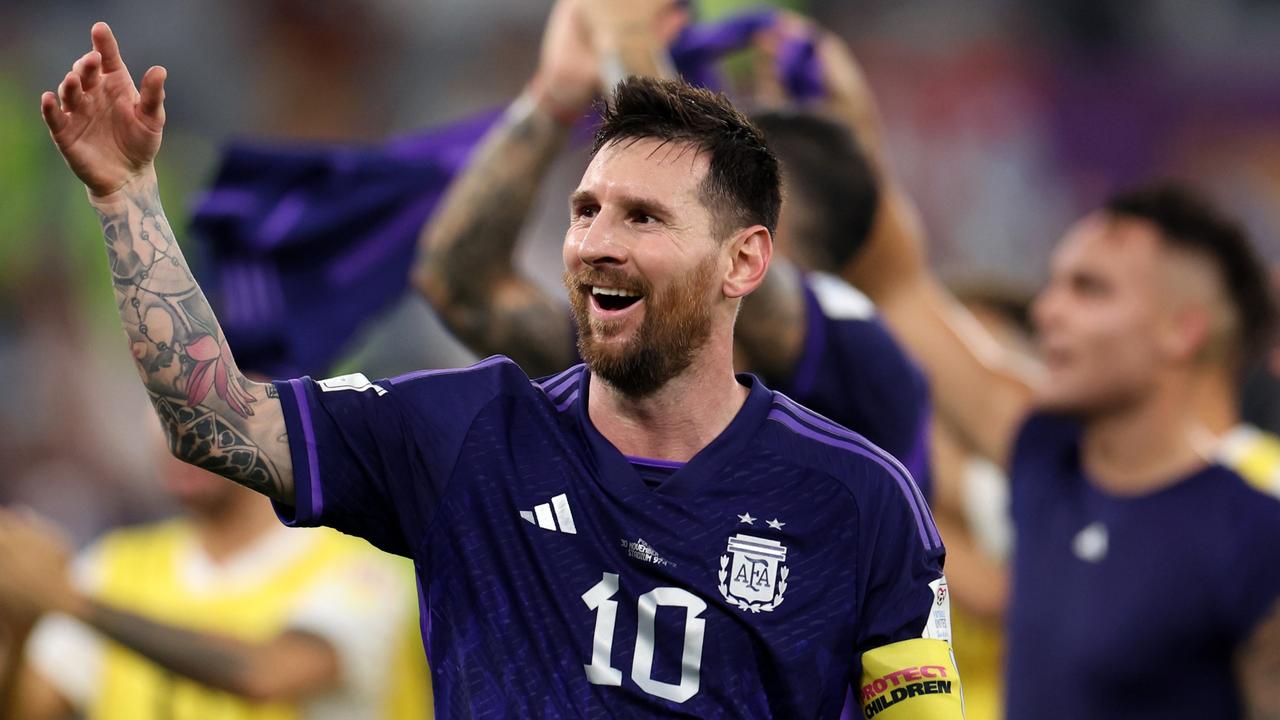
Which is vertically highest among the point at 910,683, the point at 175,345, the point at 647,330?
the point at 647,330

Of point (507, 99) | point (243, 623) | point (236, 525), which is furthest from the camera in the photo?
point (507, 99)

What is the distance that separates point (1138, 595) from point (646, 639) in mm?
3085

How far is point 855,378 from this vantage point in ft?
14.4

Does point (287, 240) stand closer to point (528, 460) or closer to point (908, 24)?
point (528, 460)

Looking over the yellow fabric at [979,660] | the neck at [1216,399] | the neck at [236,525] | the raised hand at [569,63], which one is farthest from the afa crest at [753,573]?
the yellow fabric at [979,660]

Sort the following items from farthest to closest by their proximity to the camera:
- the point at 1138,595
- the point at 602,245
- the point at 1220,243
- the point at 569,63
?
the point at 1220,243
the point at 1138,595
the point at 569,63
the point at 602,245

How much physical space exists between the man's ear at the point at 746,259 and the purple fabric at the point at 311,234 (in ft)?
9.16

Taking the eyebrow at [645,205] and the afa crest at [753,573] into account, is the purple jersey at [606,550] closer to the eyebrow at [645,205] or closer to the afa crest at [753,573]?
the afa crest at [753,573]

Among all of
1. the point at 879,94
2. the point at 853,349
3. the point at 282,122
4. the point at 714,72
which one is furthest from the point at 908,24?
the point at 853,349

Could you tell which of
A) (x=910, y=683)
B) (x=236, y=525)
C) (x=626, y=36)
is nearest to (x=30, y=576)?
(x=236, y=525)

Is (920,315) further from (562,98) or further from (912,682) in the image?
(912,682)

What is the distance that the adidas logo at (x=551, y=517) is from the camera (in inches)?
114

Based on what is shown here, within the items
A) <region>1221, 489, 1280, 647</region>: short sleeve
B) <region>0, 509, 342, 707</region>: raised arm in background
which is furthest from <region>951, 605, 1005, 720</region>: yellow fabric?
<region>0, 509, 342, 707</region>: raised arm in background

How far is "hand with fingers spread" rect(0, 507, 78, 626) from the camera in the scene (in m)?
4.58
